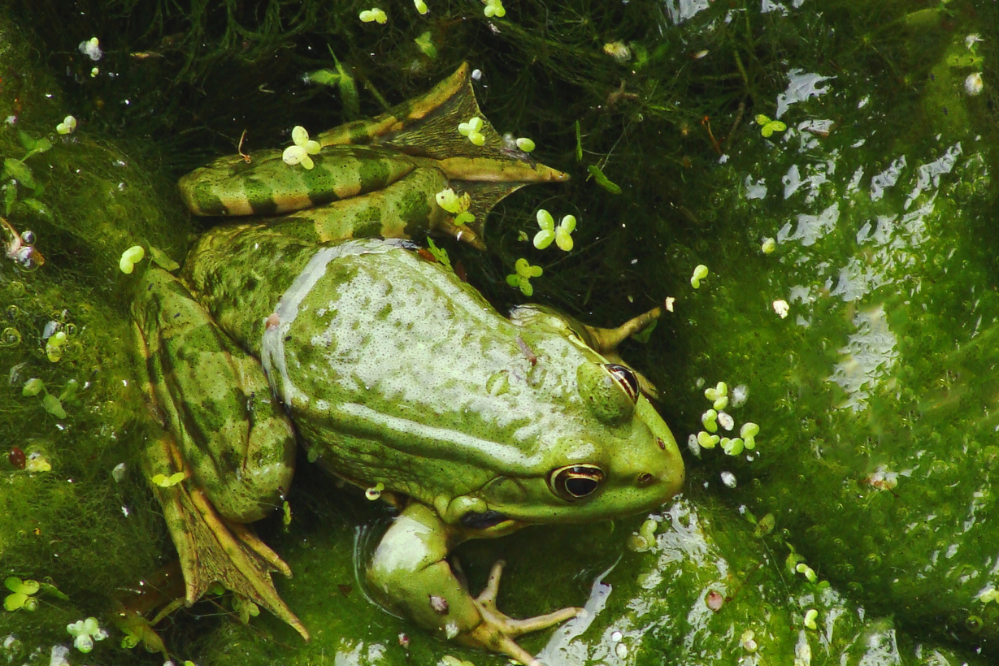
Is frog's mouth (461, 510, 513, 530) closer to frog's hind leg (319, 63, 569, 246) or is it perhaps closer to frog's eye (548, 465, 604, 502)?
frog's eye (548, 465, 604, 502)

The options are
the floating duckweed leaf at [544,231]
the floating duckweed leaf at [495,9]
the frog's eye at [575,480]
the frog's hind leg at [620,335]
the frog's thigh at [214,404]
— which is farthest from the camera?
the frog's hind leg at [620,335]

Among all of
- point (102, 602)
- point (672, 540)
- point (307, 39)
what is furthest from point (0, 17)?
point (672, 540)

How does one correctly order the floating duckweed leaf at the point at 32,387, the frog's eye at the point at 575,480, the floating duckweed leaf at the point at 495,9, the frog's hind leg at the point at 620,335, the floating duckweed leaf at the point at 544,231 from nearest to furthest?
the frog's eye at the point at 575,480
the floating duckweed leaf at the point at 32,387
the floating duckweed leaf at the point at 544,231
the floating duckweed leaf at the point at 495,9
the frog's hind leg at the point at 620,335

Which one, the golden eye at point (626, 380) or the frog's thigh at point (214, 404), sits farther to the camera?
the frog's thigh at point (214, 404)

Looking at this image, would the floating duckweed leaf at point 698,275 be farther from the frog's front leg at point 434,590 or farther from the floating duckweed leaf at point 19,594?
the floating duckweed leaf at point 19,594

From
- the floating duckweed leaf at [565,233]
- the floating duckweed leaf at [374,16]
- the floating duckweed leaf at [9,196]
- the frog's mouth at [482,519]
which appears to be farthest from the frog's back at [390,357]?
the floating duckweed leaf at [374,16]

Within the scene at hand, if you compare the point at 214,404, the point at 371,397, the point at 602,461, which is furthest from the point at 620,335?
the point at 214,404
